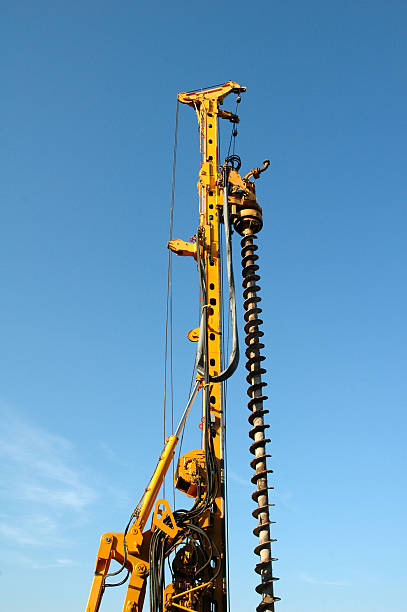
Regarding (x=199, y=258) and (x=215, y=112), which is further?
(x=215, y=112)

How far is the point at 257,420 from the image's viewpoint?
12.6m

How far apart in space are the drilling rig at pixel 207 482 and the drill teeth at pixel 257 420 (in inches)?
0.7

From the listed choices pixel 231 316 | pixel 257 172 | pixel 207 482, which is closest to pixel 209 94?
pixel 257 172

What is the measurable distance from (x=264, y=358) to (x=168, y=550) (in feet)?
13.9

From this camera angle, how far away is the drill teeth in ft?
37.3

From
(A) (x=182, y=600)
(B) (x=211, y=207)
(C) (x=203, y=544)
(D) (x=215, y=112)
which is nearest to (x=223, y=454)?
(C) (x=203, y=544)

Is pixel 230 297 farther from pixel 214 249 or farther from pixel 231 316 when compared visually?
pixel 214 249

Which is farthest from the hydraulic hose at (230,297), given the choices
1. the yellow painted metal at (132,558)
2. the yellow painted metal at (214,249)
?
the yellow painted metal at (132,558)

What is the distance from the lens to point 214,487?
12.3m

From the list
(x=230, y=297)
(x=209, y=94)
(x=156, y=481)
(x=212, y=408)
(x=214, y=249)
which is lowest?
(x=156, y=481)

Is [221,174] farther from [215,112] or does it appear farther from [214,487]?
[214,487]

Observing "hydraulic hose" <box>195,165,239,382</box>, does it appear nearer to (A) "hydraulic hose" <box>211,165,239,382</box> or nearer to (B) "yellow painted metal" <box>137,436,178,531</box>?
(A) "hydraulic hose" <box>211,165,239,382</box>

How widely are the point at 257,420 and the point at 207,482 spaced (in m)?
1.55

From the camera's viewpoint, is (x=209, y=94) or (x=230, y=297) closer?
(x=230, y=297)
